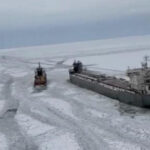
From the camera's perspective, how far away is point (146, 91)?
54.1 ft

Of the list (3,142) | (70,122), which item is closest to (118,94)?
(70,122)

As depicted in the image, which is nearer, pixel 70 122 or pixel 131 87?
pixel 70 122

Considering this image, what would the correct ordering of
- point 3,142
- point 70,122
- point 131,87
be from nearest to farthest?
1. point 3,142
2. point 70,122
3. point 131,87

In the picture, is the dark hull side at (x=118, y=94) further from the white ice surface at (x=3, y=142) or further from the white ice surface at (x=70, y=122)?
the white ice surface at (x=3, y=142)

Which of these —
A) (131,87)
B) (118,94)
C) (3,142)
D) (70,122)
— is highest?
(131,87)

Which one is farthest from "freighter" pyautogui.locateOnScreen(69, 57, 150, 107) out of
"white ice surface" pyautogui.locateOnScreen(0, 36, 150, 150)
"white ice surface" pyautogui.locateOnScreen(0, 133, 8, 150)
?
"white ice surface" pyautogui.locateOnScreen(0, 133, 8, 150)

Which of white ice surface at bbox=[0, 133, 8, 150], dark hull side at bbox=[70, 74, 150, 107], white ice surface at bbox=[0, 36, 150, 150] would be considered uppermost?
dark hull side at bbox=[70, 74, 150, 107]

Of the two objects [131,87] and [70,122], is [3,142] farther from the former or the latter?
[131,87]

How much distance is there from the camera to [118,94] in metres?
18.0

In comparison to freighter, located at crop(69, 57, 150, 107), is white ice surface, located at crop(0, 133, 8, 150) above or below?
below

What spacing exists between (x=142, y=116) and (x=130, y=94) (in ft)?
8.24

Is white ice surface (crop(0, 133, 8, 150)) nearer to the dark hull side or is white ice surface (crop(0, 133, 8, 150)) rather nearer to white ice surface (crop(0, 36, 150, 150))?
white ice surface (crop(0, 36, 150, 150))

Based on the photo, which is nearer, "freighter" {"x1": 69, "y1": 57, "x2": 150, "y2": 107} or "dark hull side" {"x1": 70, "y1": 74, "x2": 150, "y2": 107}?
"dark hull side" {"x1": 70, "y1": 74, "x2": 150, "y2": 107}

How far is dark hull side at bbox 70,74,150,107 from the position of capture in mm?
16031
